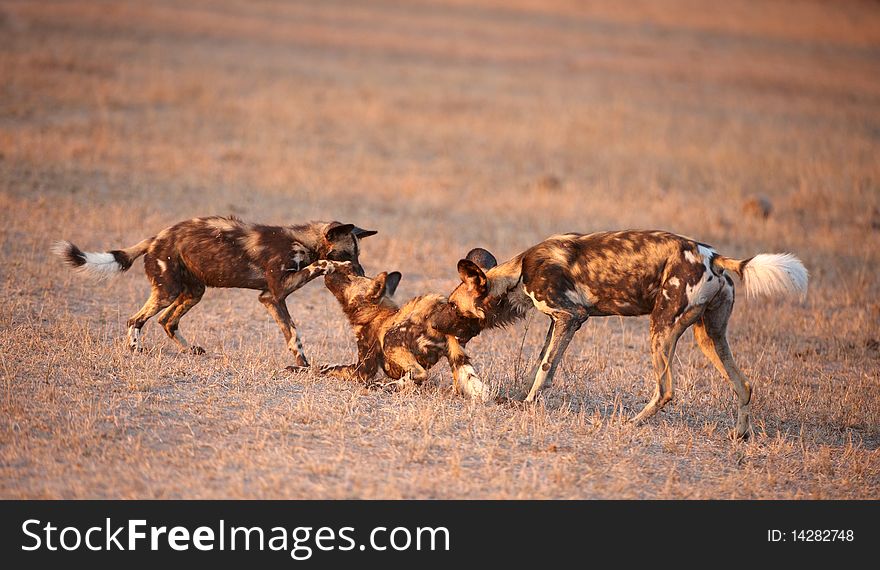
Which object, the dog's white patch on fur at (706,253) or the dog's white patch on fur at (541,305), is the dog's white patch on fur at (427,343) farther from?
the dog's white patch on fur at (706,253)

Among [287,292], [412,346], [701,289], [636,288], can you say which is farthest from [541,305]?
[287,292]

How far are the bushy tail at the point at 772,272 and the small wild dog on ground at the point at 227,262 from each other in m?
2.97

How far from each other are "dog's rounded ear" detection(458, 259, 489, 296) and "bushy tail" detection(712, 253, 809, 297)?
66.0 inches

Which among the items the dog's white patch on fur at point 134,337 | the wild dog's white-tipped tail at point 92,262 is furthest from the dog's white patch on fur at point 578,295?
the wild dog's white-tipped tail at point 92,262

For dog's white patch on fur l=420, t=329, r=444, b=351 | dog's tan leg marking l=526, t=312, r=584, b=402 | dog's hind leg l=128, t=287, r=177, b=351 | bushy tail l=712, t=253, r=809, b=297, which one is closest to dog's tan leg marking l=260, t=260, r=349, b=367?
dog's hind leg l=128, t=287, r=177, b=351

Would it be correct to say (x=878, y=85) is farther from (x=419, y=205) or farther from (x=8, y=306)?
(x=8, y=306)

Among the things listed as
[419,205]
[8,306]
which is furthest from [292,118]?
[8,306]

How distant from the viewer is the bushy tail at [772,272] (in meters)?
6.70

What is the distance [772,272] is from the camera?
670 cm

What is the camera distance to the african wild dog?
6824 millimetres

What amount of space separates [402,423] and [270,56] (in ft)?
62.5

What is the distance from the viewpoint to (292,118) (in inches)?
737

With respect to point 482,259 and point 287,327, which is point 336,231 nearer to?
point 287,327

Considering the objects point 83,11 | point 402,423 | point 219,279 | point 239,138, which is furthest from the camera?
point 83,11
